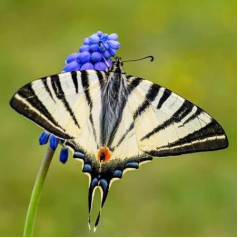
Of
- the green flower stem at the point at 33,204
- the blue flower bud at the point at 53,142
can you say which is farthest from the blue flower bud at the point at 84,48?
the green flower stem at the point at 33,204

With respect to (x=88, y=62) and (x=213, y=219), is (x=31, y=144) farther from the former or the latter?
(x=88, y=62)

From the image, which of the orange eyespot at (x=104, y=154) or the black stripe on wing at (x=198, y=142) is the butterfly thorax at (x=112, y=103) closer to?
the orange eyespot at (x=104, y=154)

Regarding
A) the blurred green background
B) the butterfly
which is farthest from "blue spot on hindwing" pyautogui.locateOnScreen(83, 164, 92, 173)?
the blurred green background

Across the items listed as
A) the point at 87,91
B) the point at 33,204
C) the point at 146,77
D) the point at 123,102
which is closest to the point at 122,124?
the point at 123,102

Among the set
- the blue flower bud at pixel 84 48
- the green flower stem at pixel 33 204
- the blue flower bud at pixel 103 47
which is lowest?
the green flower stem at pixel 33 204

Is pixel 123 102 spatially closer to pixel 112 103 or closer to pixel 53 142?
pixel 112 103

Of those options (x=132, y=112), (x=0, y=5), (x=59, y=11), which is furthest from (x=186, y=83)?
(x=132, y=112)
